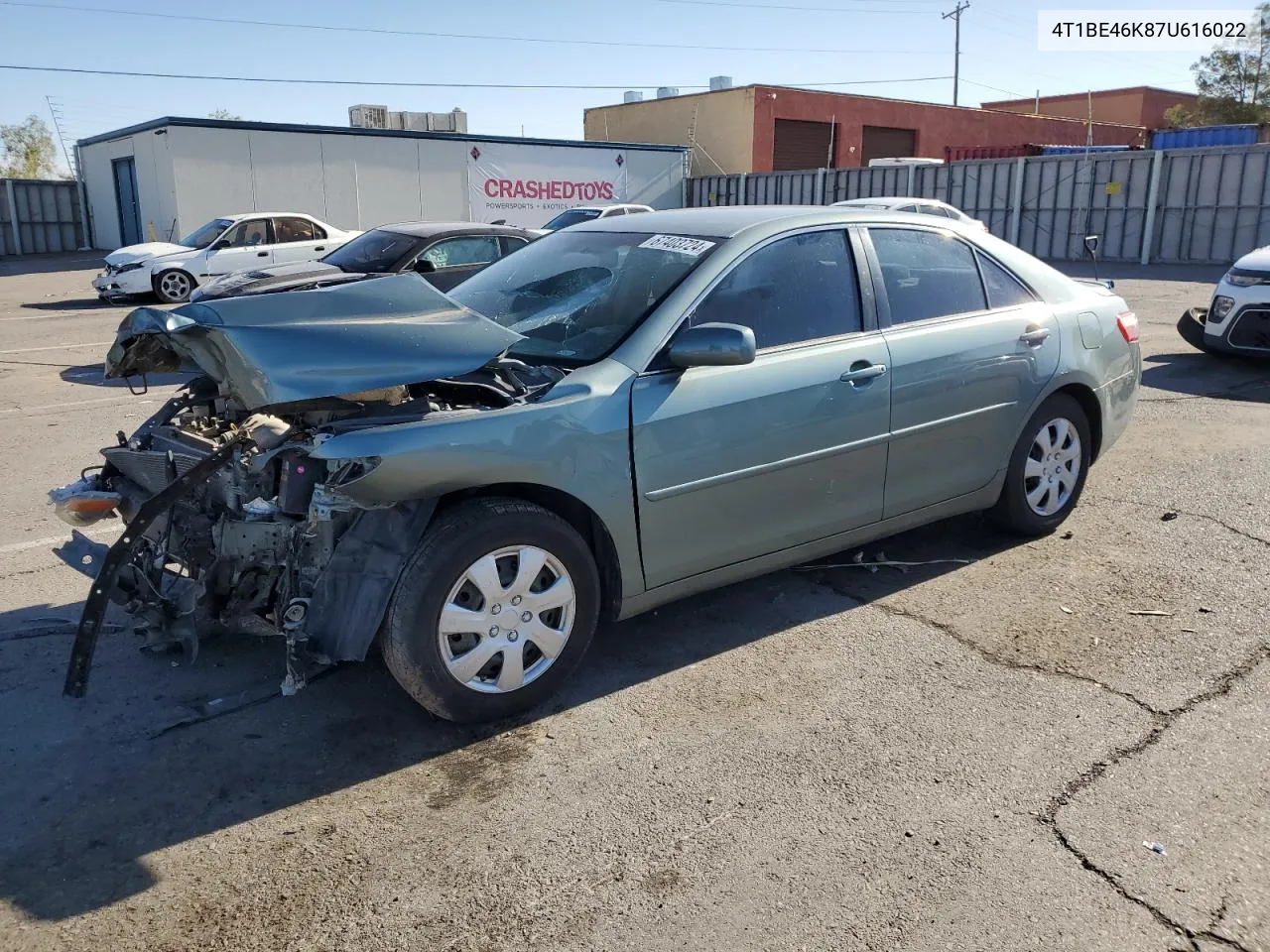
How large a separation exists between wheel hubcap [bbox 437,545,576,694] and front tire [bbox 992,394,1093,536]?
2.63m

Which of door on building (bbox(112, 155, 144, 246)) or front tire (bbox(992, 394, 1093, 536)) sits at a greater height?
door on building (bbox(112, 155, 144, 246))

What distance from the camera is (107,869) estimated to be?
113 inches

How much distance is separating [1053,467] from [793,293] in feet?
6.36

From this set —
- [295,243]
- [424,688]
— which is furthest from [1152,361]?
[295,243]

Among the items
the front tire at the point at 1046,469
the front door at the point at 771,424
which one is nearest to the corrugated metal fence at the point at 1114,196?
the front tire at the point at 1046,469

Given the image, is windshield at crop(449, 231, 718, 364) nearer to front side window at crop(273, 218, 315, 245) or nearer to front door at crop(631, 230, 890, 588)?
front door at crop(631, 230, 890, 588)

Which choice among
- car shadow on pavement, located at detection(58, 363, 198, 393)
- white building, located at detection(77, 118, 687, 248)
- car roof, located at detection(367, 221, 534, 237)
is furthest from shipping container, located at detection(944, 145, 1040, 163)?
car shadow on pavement, located at detection(58, 363, 198, 393)

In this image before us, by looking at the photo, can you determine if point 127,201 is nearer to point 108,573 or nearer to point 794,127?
point 794,127

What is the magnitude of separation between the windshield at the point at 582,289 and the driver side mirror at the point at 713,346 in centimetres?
28

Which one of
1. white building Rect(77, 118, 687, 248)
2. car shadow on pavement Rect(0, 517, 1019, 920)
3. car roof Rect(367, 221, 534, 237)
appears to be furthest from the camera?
white building Rect(77, 118, 687, 248)

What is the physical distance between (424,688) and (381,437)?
85 centimetres

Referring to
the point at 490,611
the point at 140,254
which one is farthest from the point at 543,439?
the point at 140,254

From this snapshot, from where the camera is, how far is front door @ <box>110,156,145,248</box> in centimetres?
2770

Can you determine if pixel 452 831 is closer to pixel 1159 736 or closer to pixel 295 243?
pixel 1159 736
